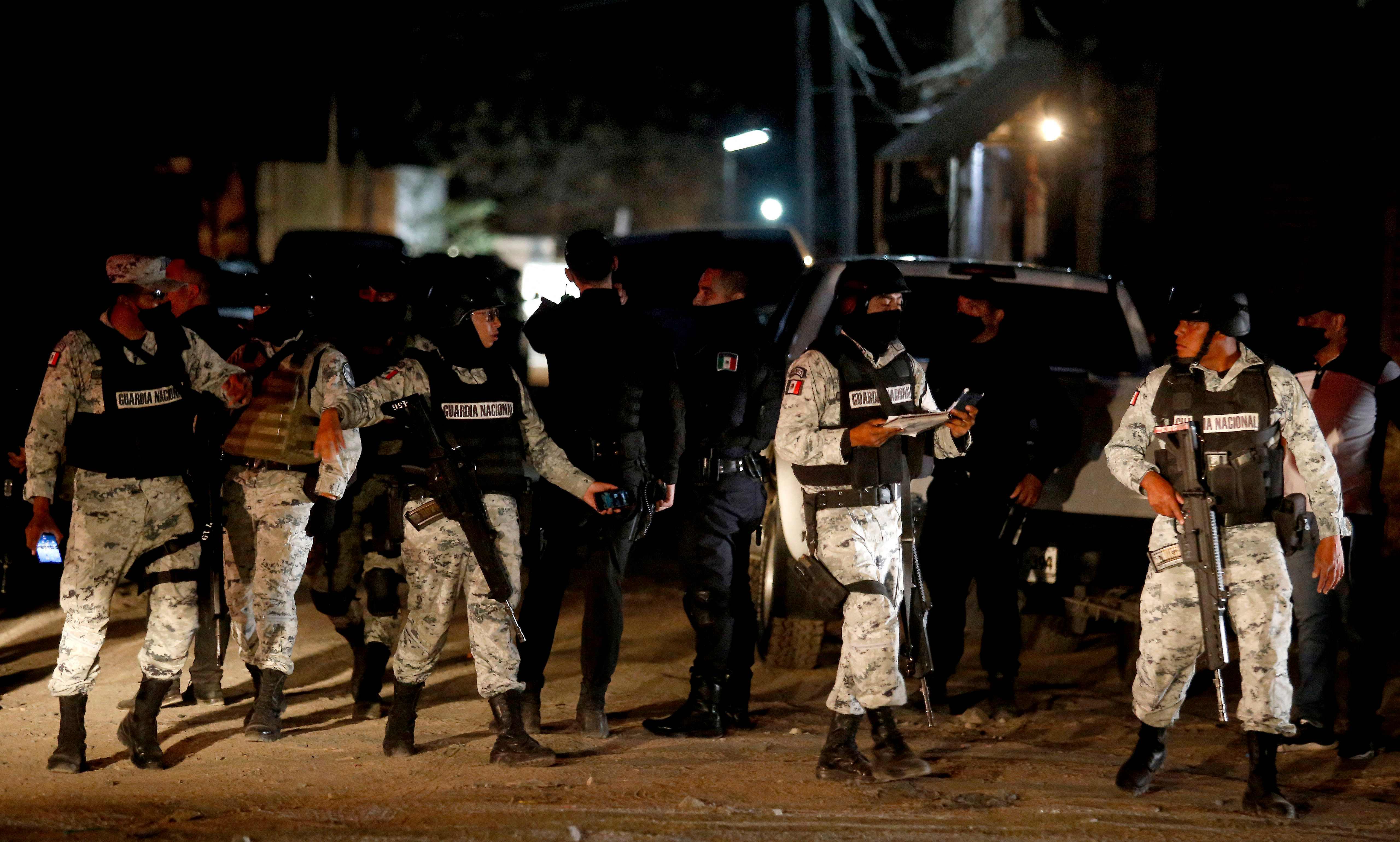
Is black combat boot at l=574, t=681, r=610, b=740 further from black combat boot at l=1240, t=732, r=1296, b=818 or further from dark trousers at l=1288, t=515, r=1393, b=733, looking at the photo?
dark trousers at l=1288, t=515, r=1393, b=733

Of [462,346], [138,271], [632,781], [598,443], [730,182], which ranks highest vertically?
[730,182]

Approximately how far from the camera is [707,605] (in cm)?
603

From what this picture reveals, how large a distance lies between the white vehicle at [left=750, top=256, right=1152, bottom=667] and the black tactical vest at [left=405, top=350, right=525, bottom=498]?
118 centimetres

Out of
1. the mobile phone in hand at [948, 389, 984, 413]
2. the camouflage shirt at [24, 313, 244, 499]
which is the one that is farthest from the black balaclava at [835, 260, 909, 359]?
the camouflage shirt at [24, 313, 244, 499]

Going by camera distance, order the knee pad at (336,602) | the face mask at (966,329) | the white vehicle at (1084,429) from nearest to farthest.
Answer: the knee pad at (336,602), the white vehicle at (1084,429), the face mask at (966,329)

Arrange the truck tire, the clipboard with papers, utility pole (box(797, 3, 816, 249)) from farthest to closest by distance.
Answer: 1. utility pole (box(797, 3, 816, 249))
2. the truck tire
3. the clipboard with papers

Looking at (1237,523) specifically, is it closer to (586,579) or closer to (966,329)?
(966,329)

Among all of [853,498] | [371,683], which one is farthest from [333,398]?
[853,498]

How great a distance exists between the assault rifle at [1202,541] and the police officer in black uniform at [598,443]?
2.00m

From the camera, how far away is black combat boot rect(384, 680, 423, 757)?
554cm

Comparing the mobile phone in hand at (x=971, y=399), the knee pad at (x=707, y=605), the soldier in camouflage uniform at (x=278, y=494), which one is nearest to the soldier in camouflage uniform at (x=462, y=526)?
the soldier in camouflage uniform at (x=278, y=494)

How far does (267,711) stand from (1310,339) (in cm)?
476

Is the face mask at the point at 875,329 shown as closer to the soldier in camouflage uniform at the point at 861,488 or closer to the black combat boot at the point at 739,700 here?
the soldier in camouflage uniform at the point at 861,488

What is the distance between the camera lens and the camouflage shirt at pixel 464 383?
5.27 m
